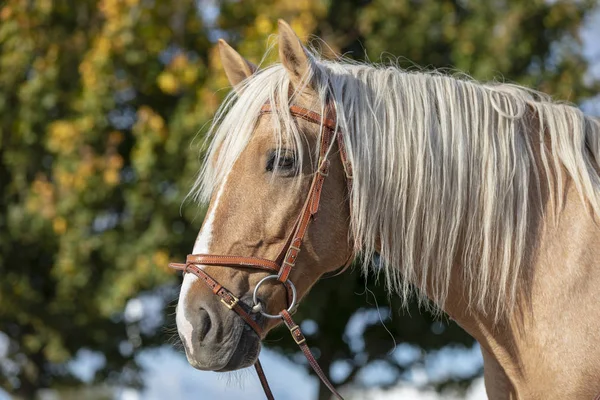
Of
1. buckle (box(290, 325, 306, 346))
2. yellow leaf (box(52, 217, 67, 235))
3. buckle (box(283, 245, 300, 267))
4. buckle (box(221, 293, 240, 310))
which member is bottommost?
yellow leaf (box(52, 217, 67, 235))

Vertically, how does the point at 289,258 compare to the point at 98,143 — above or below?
above

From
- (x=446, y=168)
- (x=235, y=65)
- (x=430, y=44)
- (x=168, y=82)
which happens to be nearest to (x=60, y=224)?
(x=168, y=82)

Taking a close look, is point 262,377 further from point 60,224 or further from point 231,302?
point 60,224

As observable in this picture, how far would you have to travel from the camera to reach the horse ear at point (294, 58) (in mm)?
2777

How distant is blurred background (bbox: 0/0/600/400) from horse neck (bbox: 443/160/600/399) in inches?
210

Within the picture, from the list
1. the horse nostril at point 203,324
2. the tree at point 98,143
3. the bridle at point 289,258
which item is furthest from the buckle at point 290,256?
the tree at point 98,143

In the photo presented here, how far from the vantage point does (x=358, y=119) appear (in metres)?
2.87

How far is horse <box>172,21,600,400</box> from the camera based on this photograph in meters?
2.69

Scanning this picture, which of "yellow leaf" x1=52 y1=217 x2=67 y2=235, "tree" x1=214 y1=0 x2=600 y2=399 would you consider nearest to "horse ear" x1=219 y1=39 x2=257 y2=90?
"tree" x1=214 y1=0 x2=600 y2=399

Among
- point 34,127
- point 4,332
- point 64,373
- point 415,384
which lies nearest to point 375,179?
point 34,127

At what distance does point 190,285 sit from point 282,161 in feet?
1.92

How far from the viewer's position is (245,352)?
108 inches

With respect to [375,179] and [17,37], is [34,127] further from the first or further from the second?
[375,179]

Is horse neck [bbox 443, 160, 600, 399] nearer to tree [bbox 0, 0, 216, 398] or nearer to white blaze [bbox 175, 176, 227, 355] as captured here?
white blaze [bbox 175, 176, 227, 355]
